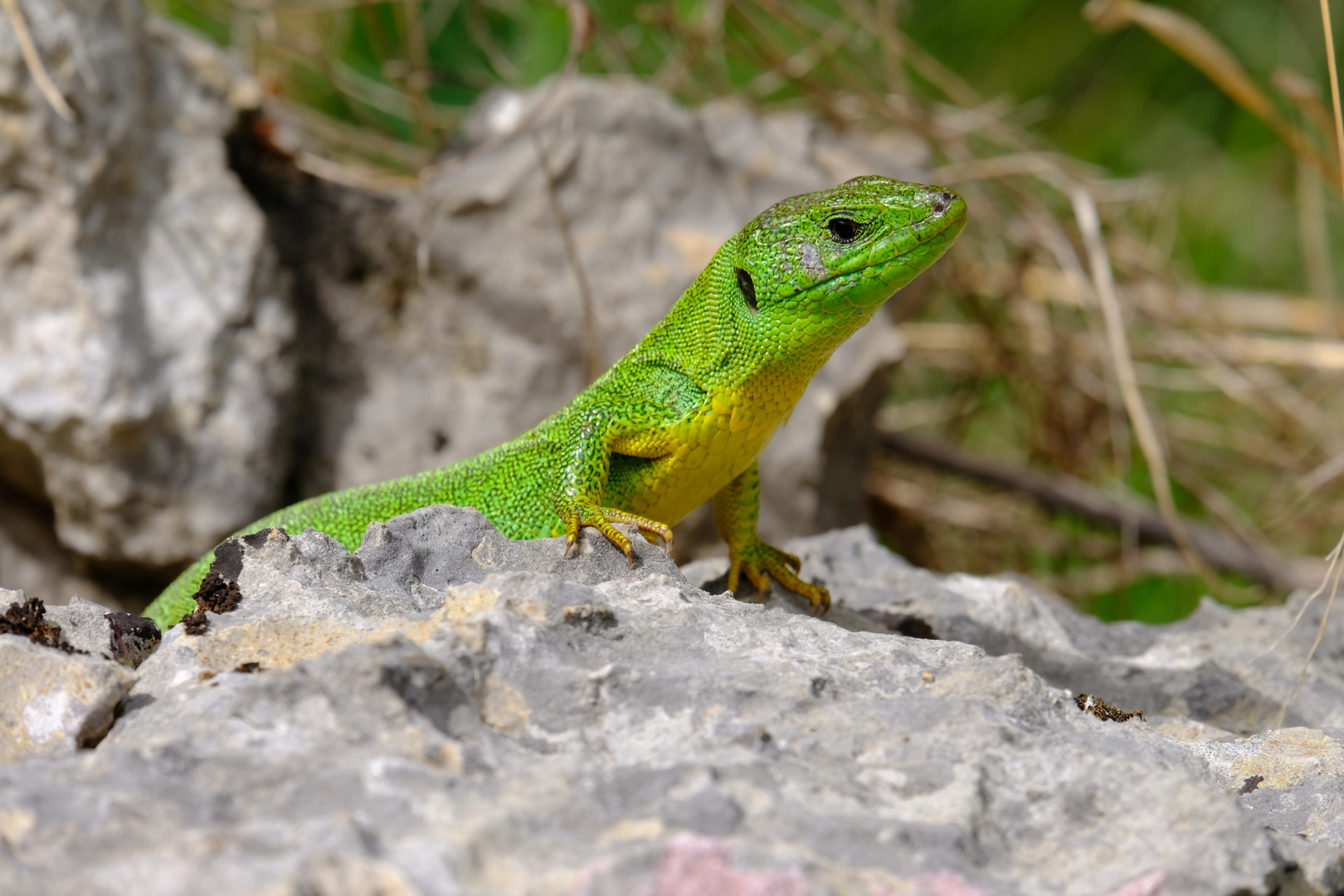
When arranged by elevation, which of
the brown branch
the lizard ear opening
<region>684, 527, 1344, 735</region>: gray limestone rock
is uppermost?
the lizard ear opening

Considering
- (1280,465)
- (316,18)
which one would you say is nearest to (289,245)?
(316,18)

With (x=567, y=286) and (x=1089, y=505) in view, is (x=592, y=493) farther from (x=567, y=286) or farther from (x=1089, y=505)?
(x=1089, y=505)

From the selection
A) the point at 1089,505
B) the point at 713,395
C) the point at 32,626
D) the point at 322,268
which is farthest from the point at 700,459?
the point at 1089,505

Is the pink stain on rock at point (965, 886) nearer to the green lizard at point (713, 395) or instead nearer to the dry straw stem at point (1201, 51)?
the green lizard at point (713, 395)

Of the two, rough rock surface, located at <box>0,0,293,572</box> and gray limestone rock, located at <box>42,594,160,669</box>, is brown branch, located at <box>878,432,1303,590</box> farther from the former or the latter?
gray limestone rock, located at <box>42,594,160,669</box>

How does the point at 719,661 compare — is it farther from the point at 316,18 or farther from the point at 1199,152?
the point at 1199,152

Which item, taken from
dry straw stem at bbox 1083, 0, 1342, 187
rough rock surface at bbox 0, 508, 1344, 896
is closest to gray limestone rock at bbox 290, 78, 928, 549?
dry straw stem at bbox 1083, 0, 1342, 187
